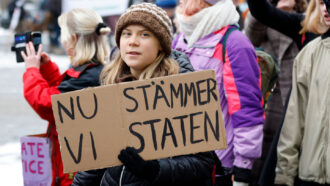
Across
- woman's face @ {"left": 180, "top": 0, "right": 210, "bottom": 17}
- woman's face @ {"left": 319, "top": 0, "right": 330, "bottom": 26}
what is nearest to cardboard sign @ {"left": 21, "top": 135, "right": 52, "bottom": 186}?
woman's face @ {"left": 180, "top": 0, "right": 210, "bottom": 17}

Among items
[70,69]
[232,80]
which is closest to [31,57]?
[70,69]

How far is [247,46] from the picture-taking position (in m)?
3.51

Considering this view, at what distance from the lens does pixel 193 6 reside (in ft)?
12.2

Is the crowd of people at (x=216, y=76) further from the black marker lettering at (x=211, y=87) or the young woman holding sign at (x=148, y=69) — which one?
the black marker lettering at (x=211, y=87)

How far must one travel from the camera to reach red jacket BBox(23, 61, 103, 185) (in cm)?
373

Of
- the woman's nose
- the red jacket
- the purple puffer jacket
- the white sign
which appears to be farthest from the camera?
the white sign

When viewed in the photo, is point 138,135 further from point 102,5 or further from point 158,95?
point 102,5

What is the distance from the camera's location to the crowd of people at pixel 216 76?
273 centimetres

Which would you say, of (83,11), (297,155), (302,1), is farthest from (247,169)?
(302,1)

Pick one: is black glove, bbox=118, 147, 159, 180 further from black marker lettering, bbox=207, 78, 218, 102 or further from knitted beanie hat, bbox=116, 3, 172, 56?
knitted beanie hat, bbox=116, 3, 172, 56

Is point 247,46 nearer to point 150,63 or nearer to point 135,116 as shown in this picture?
point 150,63

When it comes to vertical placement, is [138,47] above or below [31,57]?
above

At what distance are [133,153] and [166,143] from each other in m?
0.16

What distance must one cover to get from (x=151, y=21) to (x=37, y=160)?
1.53m
